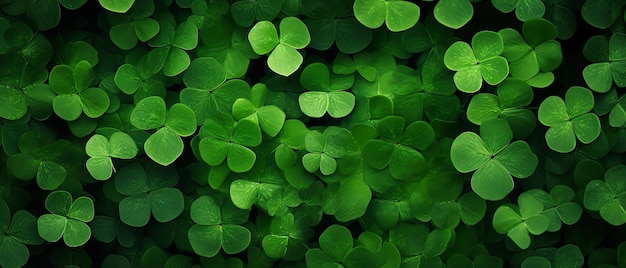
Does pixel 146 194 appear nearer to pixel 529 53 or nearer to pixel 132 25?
pixel 132 25

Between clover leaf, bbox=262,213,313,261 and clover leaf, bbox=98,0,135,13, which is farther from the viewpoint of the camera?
clover leaf, bbox=262,213,313,261

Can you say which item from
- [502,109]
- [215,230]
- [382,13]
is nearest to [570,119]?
[502,109]

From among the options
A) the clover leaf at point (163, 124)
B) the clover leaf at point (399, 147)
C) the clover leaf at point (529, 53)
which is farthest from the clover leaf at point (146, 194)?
the clover leaf at point (529, 53)

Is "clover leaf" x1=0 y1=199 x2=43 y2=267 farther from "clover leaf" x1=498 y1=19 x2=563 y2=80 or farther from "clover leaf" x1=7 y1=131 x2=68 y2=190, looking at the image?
"clover leaf" x1=498 y1=19 x2=563 y2=80

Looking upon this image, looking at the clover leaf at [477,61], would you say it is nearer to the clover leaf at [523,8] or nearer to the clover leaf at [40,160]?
the clover leaf at [523,8]

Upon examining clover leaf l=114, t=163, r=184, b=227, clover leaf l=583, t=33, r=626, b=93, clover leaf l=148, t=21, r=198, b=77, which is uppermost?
clover leaf l=583, t=33, r=626, b=93

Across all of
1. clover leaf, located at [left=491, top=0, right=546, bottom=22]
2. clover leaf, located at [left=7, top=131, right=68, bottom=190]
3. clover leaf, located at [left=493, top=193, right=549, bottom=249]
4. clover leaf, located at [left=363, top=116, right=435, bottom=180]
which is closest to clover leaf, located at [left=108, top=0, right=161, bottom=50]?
clover leaf, located at [left=7, top=131, right=68, bottom=190]

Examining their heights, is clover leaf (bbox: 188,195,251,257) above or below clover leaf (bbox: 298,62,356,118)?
below
